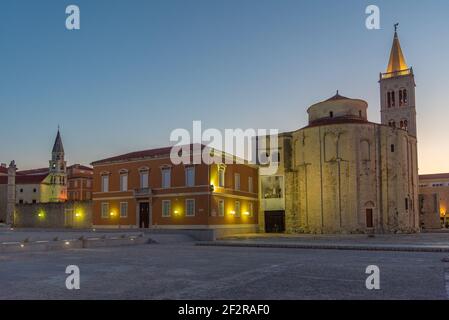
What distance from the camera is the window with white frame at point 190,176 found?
38.9 meters

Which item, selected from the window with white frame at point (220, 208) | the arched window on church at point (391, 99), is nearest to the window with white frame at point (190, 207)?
the window with white frame at point (220, 208)

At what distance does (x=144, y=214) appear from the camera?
41812 mm

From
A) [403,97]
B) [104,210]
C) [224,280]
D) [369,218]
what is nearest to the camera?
[224,280]

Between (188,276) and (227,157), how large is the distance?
2846 cm

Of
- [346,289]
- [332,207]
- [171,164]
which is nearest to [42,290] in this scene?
[346,289]

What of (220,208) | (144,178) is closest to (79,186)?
(144,178)

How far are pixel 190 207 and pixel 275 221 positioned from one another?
1295cm

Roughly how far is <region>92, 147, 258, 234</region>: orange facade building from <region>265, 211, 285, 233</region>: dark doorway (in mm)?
1950

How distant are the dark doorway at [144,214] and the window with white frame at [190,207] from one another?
184 inches

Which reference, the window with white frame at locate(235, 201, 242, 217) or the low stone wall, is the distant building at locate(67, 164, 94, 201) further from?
the window with white frame at locate(235, 201, 242, 217)

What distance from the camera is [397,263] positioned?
17250 mm

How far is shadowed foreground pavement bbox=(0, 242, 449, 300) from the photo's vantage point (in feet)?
33.1

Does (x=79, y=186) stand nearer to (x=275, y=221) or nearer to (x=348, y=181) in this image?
(x=275, y=221)

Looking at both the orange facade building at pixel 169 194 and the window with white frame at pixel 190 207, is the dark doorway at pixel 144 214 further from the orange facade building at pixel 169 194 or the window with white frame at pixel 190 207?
the window with white frame at pixel 190 207
